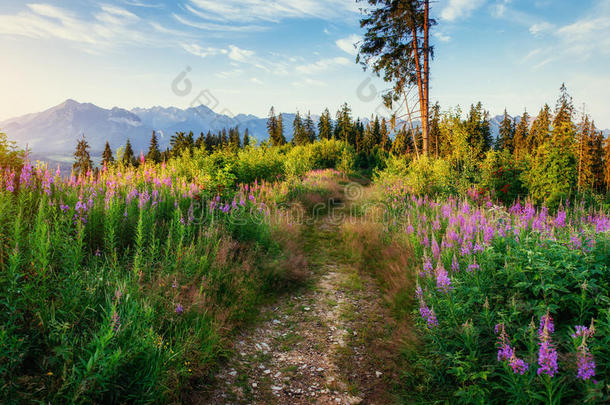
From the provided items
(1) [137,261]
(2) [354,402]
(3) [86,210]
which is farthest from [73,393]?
(3) [86,210]

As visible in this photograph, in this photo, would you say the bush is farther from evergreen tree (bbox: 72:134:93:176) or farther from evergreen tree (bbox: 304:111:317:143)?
evergreen tree (bbox: 304:111:317:143)

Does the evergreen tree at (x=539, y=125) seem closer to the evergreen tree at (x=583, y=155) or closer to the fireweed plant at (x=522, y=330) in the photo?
the evergreen tree at (x=583, y=155)

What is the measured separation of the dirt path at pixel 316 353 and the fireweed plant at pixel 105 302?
1.16ft

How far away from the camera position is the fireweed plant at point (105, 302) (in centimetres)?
195

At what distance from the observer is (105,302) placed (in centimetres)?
266

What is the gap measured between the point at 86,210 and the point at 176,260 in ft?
5.26

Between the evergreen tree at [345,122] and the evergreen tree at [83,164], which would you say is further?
the evergreen tree at [345,122]

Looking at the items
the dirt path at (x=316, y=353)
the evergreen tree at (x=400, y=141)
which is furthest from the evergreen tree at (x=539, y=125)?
the dirt path at (x=316, y=353)

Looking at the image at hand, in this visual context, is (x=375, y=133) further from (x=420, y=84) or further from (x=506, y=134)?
(x=420, y=84)

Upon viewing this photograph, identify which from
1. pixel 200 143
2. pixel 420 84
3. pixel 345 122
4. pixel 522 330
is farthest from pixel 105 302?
pixel 345 122

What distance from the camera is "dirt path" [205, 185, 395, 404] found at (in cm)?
288

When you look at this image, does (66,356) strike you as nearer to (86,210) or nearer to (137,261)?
(137,261)

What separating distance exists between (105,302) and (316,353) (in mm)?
2402

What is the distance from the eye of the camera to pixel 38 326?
2172 mm
